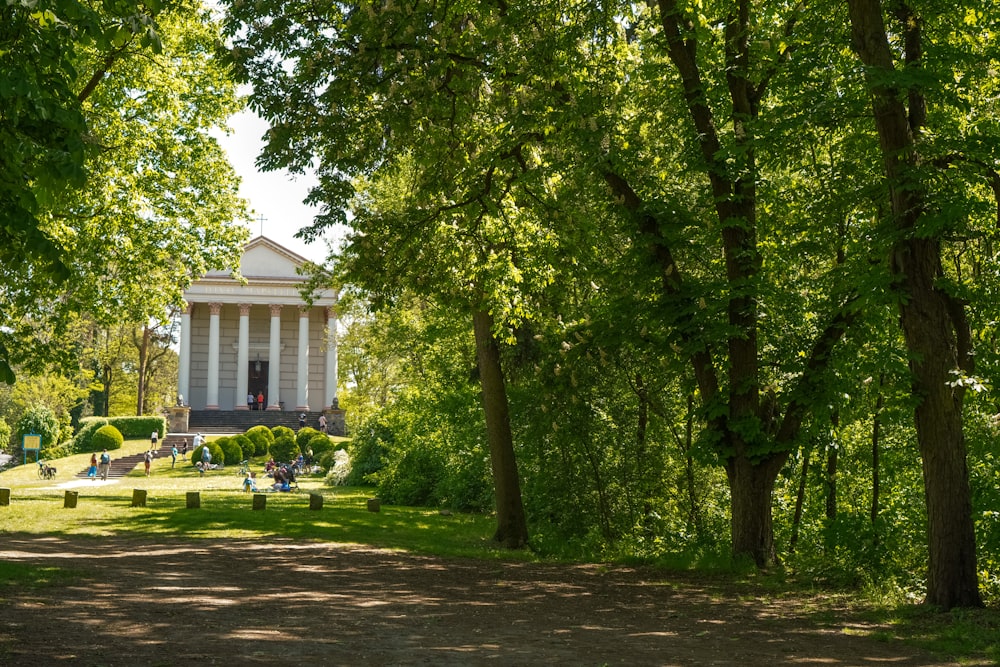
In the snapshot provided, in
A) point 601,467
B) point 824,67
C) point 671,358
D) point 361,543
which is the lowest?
point 361,543

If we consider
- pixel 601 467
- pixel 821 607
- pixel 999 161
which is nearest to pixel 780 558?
pixel 821 607

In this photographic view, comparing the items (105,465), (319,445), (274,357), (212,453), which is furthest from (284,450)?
(274,357)

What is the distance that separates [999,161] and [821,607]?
5.23 meters

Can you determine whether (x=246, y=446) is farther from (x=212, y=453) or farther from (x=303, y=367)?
(x=303, y=367)

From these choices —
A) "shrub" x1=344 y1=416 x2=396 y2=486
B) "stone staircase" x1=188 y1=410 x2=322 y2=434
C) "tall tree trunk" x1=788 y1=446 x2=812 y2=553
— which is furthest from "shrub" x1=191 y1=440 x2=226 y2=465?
"tall tree trunk" x1=788 y1=446 x2=812 y2=553

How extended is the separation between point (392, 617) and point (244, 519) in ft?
40.7

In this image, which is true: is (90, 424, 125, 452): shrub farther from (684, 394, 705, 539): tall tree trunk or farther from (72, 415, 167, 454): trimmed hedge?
(684, 394, 705, 539): tall tree trunk

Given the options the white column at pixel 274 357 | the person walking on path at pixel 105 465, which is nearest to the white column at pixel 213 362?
the white column at pixel 274 357

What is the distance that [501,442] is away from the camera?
1823cm

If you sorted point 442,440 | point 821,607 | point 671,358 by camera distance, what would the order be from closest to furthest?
point 821,607
point 671,358
point 442,440

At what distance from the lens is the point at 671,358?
1427 centimetres

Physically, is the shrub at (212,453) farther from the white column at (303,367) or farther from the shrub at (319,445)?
the white column at (303,367)

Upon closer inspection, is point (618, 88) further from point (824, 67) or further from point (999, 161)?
point (999, 161)

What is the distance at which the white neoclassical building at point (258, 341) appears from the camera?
66.8 m
